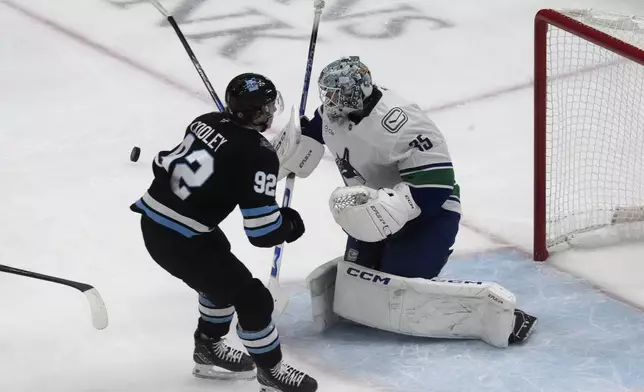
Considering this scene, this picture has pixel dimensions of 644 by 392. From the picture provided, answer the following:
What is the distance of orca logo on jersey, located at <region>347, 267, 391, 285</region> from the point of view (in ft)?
9.50

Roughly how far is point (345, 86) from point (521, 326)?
767 mm

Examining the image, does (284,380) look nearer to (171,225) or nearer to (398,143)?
(171,225)

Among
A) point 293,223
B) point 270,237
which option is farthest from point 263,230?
point 293,223

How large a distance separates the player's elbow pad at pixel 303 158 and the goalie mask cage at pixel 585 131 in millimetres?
756

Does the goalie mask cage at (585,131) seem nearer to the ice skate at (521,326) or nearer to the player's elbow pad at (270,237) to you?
the ice skate at (521,326)

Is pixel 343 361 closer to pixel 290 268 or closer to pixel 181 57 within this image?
pixel 290 268

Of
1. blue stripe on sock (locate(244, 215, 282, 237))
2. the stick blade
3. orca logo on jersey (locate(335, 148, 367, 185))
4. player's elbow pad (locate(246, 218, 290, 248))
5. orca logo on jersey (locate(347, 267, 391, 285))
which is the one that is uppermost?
orca logo on jersey (locate(335, 148, 367, 185))

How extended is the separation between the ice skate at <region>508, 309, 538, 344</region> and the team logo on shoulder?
0.58 metres

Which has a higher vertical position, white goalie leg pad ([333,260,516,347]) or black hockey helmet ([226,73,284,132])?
black hockey helmet ([226,73,284,132])

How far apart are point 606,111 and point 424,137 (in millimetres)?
1212

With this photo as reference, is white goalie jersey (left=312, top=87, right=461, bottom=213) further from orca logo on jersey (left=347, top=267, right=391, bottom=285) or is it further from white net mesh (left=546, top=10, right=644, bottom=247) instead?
white net mesh (left=546, top=10, right=644, bottom=247)

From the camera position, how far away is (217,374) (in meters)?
2.71

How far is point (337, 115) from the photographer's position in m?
2.85

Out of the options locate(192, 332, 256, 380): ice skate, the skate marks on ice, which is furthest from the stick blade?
the skate marks on ice
